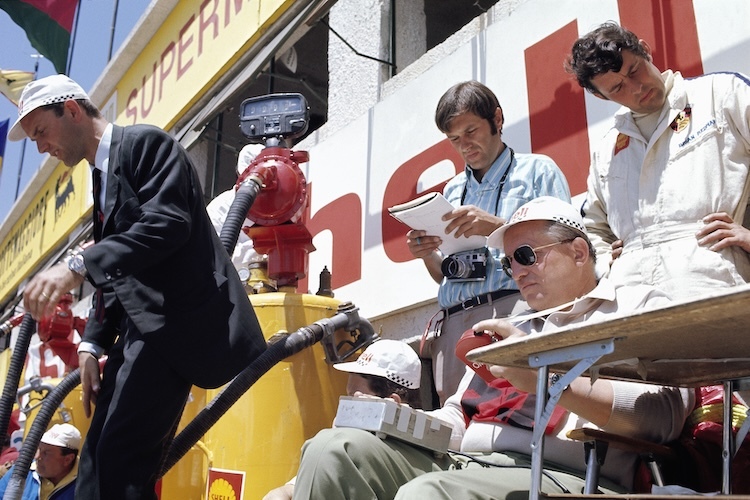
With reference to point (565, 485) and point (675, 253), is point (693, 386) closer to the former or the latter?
point (565, 485)

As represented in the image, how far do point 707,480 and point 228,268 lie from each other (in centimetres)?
152

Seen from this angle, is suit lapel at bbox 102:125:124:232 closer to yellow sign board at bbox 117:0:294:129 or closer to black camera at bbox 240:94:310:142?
black camera at bbox 240:94:310:142

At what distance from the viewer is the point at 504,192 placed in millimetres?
3262

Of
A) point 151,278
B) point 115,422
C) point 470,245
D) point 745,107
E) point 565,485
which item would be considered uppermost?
point 745,107

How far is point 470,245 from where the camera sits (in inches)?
126

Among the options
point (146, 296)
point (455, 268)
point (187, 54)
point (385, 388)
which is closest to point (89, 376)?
point (146, 296)

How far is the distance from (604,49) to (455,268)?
982 mm

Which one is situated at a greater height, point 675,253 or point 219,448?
point 675,253

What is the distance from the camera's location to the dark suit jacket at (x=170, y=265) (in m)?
2.43

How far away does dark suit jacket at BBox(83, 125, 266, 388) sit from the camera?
7.96ft

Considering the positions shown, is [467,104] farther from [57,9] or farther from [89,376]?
[57,9]

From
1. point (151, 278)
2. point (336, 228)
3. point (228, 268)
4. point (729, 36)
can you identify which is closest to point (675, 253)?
point (729, 36)

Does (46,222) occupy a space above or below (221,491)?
above

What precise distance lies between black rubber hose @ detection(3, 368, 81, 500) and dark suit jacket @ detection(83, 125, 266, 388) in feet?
4.23
